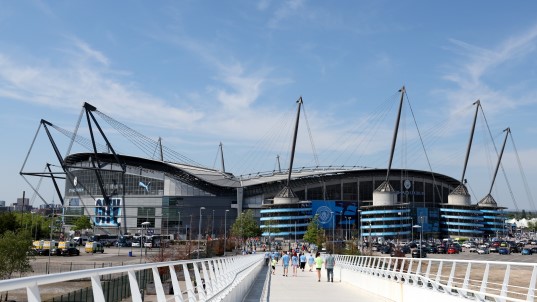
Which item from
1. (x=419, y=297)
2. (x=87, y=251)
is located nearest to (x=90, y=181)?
(x=87, y=251)

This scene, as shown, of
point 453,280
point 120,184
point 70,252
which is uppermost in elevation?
point 120,184

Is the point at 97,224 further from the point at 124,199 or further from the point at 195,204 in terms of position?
the point at 195,204

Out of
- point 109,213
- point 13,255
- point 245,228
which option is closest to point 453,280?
point 13,255

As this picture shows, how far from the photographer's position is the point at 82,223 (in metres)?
178

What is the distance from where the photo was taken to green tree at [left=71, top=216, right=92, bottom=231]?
178250mm

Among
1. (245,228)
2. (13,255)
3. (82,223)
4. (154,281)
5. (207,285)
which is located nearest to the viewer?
(154,281)

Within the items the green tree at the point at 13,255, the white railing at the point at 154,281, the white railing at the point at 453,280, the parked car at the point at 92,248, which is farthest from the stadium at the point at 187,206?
the white railing at the point at 154,281

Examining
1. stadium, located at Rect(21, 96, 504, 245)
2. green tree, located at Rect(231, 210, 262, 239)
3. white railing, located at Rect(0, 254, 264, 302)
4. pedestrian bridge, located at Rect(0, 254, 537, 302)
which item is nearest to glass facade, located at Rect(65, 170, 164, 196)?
stadium, located at Rect(21, 96, 504, 245)

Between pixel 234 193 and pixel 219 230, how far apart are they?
14.8 m

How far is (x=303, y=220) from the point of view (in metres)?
191

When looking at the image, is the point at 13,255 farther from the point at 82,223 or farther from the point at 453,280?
the point at 82,223

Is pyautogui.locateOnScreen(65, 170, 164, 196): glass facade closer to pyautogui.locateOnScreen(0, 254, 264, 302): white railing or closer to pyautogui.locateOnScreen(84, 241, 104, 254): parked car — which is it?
pyautogui.locateOnScreen(84, 241, 104, 254): parked car

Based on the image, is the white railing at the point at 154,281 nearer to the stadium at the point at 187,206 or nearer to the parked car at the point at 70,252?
the parked car at the point at 70,252

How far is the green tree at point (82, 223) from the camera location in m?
178
